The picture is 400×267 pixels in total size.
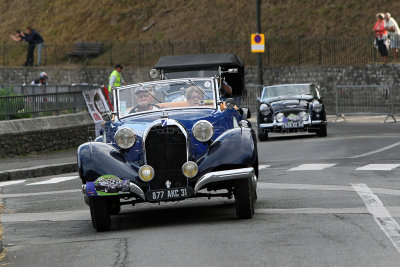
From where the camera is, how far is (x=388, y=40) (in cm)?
4069

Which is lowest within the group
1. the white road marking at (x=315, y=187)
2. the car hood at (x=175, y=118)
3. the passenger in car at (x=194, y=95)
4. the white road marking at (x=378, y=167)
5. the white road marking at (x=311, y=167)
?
the white road marking at (x=311, y=167)

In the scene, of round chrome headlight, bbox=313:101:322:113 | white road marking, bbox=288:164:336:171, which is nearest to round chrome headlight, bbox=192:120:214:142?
white road marking, bbox=288:164:336:171

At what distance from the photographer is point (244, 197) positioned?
40.2 feet

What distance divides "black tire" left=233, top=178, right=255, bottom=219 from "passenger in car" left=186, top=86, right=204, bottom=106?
2.10 meters

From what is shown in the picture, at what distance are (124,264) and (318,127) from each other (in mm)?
18932

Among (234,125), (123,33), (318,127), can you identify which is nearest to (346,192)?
(234,125)

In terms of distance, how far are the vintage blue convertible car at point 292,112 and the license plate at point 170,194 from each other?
15.5 meters

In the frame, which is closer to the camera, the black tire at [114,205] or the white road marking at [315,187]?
the black tire at [114,205]

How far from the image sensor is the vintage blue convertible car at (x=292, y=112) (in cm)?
2762

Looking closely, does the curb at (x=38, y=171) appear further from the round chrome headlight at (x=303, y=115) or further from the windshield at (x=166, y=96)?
the windshield at (x=166, y=96)

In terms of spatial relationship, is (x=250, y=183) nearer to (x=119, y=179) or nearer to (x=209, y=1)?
(x=119, y=179)

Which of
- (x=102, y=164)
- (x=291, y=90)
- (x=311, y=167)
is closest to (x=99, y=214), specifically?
(x=102, y=164)

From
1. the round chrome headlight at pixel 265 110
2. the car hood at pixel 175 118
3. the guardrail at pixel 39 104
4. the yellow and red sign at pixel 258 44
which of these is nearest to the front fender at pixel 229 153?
the car hood at pixel 175 118

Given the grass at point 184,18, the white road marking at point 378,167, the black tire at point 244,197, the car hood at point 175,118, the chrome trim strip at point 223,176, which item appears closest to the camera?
the chrome trim strip at point 223,176
